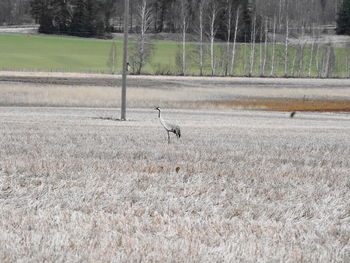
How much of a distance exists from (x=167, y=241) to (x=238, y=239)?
2.02 feet

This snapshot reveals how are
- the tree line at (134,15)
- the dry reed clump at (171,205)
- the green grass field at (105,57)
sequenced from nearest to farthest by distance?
the dry reed clump at (171,205) → the green grass field at (105,57) → the tree line at (134,15)

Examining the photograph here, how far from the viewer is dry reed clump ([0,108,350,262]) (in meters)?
5.27

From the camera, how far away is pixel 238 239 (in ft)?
18.7

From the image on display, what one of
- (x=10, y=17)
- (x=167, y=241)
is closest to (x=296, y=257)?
(x=167, y=241)

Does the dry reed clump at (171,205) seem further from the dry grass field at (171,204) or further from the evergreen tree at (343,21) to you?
the evergreen tree at (343,21)

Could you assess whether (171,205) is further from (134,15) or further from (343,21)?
(134,15)

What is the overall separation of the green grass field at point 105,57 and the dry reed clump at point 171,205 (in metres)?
78.6

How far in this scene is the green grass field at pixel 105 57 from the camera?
9694 cm

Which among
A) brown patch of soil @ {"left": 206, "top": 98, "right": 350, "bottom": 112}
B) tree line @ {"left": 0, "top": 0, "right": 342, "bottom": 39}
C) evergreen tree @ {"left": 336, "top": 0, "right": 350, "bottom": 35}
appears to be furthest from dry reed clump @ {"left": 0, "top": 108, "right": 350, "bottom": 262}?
evergreen tree @ {"left": 336, "top": 0, "right": 350, "bottom": 35}

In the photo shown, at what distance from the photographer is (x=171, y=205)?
23.8ft

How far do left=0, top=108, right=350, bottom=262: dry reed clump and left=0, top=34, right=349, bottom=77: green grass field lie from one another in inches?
3094

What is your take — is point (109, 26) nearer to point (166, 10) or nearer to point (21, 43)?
point (166, 10)

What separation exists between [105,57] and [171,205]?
332 feet

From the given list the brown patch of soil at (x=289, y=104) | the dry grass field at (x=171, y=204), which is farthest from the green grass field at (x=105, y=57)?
the dry grass field at (x=171, y=204)
